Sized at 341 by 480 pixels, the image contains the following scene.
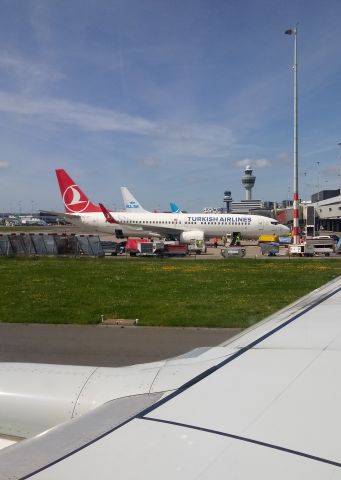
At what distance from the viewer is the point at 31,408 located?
290 cm

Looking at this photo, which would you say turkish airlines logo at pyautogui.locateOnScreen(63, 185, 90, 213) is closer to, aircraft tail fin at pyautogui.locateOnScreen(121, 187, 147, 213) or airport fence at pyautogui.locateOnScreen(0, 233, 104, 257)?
aircraft tail fin at pyautogui.locateOnScreen(121, 187, 147, 213)

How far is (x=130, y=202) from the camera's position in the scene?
59250mm

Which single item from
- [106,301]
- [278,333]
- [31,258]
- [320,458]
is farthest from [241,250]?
[320,458]

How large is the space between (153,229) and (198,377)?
147 ft

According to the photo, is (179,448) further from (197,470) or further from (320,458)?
(320,458)

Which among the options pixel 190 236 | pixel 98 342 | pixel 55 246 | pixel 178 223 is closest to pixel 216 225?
pixel 178 223

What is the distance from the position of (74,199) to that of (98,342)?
142 feet

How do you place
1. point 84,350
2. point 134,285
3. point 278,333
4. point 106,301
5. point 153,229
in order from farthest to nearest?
point 153,229 → point 134,285 → point 106,301 → point 84,350 → point 278,333

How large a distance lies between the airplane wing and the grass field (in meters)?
8.63

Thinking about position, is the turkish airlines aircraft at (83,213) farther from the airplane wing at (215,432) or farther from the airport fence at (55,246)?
the airplane wing at (215,432)

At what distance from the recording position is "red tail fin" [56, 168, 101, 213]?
2009 inches

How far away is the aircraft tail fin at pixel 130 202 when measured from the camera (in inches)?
2314

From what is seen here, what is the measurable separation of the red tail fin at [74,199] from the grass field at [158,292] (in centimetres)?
2605

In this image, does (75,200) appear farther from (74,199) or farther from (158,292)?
(158,292)
